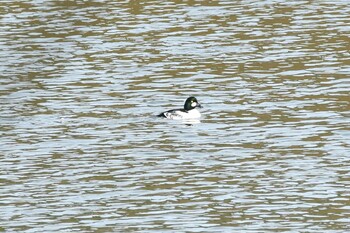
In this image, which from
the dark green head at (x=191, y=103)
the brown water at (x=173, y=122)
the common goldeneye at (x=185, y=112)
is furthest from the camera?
the dark green head at (x=191, y=103)

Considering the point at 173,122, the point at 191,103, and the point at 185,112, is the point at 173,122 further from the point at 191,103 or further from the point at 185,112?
the point at 191,103

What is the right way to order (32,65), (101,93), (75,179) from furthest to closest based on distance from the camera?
(32,65) < (101,93) < (75,179)

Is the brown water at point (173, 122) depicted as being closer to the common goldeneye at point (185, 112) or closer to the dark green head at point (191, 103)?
the common goldeneye at point (185, 112)

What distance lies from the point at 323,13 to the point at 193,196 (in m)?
23.8

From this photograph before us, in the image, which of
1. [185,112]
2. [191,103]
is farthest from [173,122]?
[191,103]

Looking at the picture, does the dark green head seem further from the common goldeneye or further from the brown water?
the brown water

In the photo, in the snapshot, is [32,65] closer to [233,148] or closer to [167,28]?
[167,28]

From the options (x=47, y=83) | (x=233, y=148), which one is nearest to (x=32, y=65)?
(x=47, y=83)

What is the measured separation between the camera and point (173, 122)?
3584cm

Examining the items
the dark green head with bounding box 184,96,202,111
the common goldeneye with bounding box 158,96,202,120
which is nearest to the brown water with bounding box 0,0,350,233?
the common goldeneye with bounding box 158,96,202,120

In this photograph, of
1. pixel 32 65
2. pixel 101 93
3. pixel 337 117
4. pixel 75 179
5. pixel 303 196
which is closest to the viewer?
pixel 303 196

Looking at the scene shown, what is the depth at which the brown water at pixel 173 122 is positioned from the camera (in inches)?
1027

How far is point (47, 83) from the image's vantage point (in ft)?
134

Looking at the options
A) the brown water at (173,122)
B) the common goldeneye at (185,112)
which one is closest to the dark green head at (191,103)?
the common goldeneye at (185,112)
